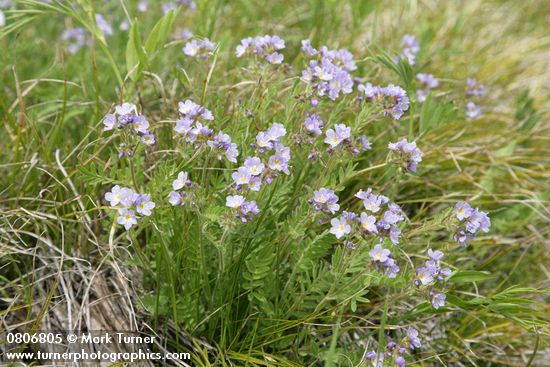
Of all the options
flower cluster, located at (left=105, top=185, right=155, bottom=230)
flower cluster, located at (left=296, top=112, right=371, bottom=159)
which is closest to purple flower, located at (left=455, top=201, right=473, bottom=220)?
flower cluster, located at (left=296, top=112, right=371, bottom=159)

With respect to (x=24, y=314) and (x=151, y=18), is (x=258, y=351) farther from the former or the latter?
(x=151, y=18)

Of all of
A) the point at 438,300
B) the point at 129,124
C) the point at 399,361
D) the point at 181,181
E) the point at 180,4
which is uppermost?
the point at 180,4

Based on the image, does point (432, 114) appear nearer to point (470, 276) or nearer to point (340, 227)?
point (470, 276)

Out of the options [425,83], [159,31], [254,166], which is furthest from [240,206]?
[425,83]

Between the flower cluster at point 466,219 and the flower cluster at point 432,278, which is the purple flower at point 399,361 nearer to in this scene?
the flower cluster at point 432,278

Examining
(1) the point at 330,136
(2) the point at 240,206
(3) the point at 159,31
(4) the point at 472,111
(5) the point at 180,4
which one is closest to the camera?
(2) the point at 240,206

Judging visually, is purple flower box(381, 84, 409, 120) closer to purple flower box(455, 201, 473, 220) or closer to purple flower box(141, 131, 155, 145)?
purple flower box(455, 201, 473, 220)

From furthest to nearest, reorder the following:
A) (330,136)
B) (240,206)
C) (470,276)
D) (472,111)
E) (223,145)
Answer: (472,111) < (470,276) < (330,136) < (223,145) < (240,206)

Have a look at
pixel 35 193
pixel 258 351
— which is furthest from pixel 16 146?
pixel 258 351
